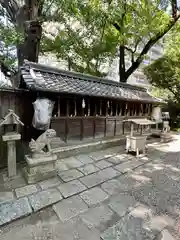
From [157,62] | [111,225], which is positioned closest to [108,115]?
[111,225]

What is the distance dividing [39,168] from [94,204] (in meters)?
1.54

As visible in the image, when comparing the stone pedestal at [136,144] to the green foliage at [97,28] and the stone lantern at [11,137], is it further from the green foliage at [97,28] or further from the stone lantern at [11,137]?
the green foliage at [97,28]

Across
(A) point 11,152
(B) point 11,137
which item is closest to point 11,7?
(B) point 11,137

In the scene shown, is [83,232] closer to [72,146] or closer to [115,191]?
[115,191]

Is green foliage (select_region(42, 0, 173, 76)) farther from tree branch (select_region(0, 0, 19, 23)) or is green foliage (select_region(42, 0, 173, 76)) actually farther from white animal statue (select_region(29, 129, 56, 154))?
white animal statue (select_region(29, 129, 56, 154))

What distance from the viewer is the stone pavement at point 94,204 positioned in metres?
2.46

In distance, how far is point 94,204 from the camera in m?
3.12

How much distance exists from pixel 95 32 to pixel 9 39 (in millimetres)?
6056

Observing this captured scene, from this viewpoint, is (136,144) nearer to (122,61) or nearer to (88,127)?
(88,127)

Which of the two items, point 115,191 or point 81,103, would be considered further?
point 81,103

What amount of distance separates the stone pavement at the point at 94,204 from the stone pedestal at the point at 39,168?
0.15 m

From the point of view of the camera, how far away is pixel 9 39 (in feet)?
17.1

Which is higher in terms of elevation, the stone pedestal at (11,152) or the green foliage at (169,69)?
the green foliage at (169,69)

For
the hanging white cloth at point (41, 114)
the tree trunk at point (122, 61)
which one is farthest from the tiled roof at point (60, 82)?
the tree trunk at point (122, 61)
